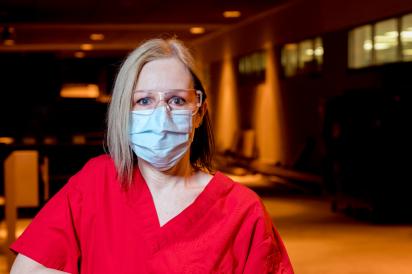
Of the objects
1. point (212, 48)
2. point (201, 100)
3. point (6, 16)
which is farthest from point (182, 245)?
point (212, 48)

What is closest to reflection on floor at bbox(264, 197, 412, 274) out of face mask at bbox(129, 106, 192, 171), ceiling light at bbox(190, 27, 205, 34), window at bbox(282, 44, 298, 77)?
window at bbox(282, 44, 298, 77)

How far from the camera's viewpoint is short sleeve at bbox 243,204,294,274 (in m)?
1.75

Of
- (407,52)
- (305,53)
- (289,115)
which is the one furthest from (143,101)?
(289,115)

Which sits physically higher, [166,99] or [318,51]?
[318,51]

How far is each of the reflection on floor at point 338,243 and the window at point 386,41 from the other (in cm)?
227

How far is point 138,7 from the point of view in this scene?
15953mm

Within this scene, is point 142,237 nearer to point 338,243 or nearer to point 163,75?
point 163,75

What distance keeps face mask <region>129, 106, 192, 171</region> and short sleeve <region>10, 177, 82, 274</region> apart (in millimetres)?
179

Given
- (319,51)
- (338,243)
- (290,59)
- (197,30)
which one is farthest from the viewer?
(197,30)

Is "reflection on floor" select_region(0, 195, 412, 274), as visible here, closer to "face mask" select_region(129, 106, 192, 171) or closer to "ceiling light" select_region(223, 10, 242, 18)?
"face mask" select_region(129, 106, 192, 171)

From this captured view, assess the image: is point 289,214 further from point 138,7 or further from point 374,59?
point 138,7

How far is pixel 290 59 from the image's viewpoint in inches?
663

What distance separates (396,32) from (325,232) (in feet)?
11.4

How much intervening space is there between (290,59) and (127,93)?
15.2 m
